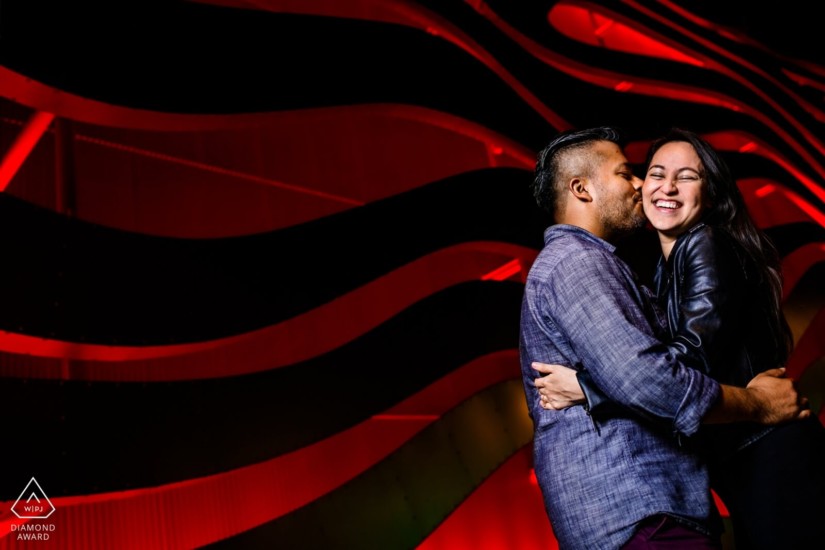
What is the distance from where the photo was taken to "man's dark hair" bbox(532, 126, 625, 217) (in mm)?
2213

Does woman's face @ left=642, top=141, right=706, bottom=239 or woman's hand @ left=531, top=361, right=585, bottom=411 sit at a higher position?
woman's face @ left=642, top=141, right=706, bottom=239

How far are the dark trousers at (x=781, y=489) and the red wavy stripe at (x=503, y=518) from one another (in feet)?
7.78

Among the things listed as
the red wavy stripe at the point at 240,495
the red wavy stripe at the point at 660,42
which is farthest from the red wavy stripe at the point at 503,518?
the red wavy stripe at the point at 660,42

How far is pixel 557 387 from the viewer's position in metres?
1.75

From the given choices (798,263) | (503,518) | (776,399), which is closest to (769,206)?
(798,263)

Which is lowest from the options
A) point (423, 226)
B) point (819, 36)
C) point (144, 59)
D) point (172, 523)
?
point (172, 523)

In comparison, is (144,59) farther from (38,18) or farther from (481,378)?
(481,378)

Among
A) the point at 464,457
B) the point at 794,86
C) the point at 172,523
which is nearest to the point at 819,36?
the point at 794,86

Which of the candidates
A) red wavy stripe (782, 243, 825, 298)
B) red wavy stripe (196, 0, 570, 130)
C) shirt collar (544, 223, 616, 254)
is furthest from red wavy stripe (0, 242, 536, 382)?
red wavy stripe (782, 243, 825, 298)

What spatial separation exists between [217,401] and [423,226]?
5.06 ft

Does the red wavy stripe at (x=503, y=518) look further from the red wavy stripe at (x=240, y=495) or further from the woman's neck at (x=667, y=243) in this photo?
the woman's neck at (x=667, y=243)

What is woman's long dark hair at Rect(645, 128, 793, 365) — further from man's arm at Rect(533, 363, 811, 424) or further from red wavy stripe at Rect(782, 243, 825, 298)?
red wavy stripe at Rect(782, 243, 825, 298)

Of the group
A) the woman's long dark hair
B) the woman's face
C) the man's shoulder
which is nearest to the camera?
the man's shoulder

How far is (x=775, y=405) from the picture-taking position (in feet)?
5.87
